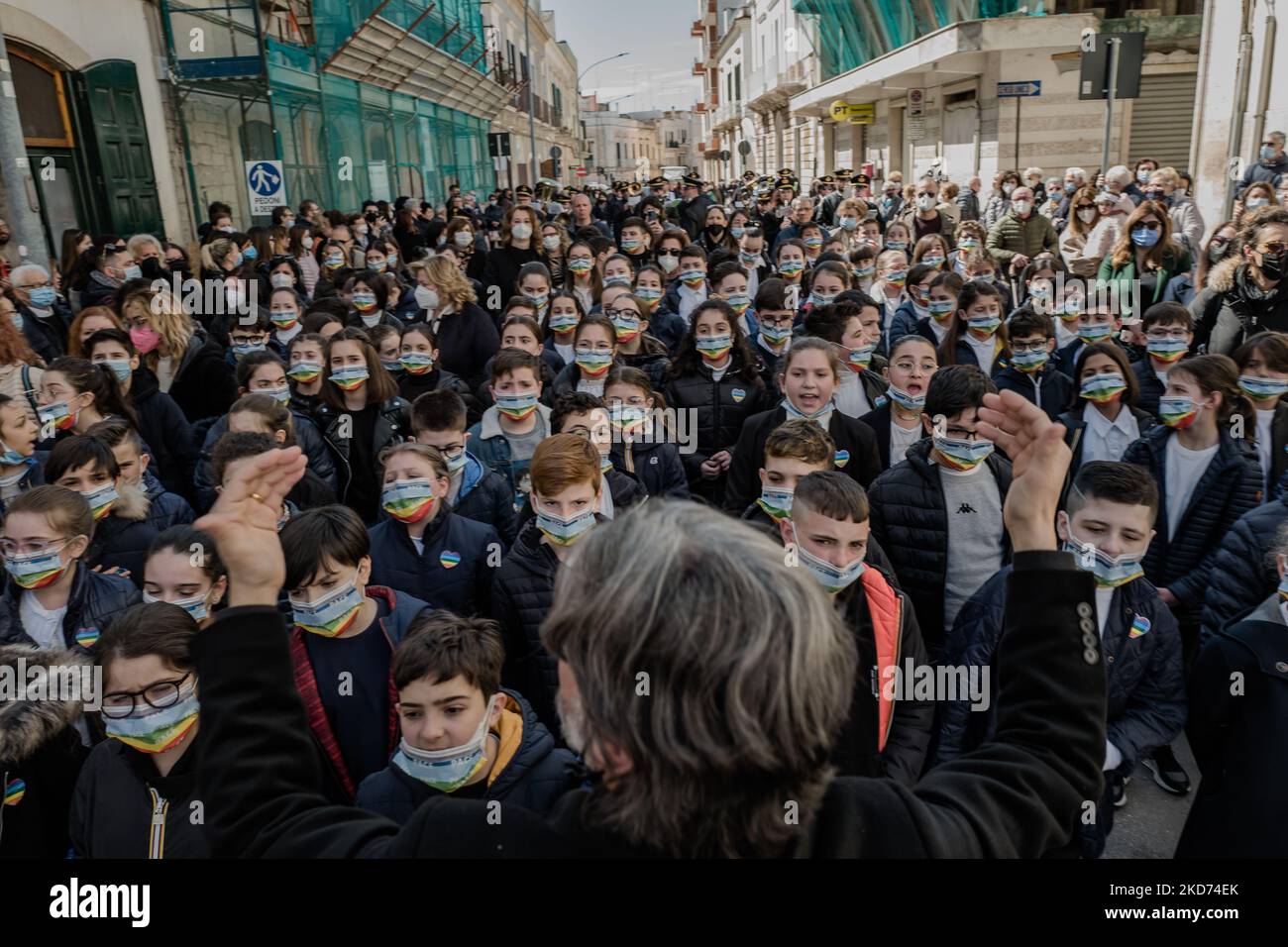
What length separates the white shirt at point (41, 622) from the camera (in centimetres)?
320

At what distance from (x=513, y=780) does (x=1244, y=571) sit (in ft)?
8.31

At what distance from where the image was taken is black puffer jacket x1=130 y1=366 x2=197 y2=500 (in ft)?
17.0

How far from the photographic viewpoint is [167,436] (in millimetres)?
5277

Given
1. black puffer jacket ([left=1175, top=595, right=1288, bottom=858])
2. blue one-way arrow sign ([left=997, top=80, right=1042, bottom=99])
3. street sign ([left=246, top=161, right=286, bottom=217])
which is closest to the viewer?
black puffer jacket ([left=1175, top=595, right=1288, bottom=858])

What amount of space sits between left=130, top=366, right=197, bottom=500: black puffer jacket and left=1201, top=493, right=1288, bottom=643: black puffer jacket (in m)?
5.02

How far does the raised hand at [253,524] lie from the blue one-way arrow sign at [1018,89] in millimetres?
21005

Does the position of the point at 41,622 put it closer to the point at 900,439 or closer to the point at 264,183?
the point at 900,439

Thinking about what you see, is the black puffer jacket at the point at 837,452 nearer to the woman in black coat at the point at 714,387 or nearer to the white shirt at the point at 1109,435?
the woman in black coat at the point at 714,387

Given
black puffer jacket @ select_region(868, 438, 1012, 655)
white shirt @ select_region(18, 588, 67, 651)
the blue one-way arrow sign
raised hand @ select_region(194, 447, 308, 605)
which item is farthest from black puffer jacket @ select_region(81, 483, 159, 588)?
the blue one-way arrow sign

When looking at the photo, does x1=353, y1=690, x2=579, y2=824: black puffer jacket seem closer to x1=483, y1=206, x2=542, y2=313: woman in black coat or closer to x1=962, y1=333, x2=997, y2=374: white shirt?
x1=962, y1=333, x2=997, y2=374: white shirt

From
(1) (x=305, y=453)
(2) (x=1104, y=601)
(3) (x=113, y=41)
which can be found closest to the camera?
(2) (x=1104, y=601)

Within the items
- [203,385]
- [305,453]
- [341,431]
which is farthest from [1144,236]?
[203,385]
